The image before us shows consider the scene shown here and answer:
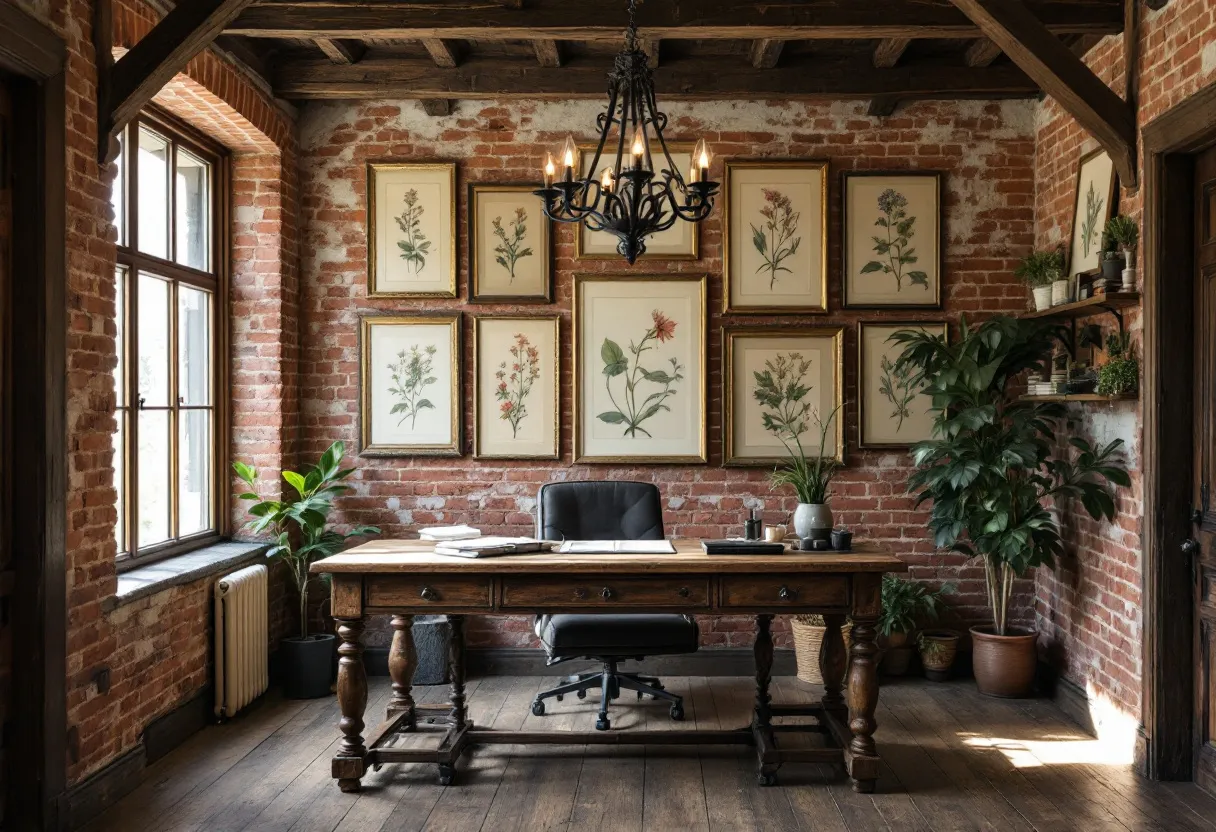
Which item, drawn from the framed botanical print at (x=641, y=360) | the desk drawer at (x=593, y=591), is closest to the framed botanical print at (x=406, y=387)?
the framed botanical print at (x=641, y=360)

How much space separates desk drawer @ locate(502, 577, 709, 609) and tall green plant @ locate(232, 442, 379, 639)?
1708 millimetres

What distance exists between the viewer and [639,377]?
556cm

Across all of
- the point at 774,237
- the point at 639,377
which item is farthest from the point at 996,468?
the point at 639,377

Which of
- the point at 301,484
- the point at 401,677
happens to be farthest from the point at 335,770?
the point at 301,484

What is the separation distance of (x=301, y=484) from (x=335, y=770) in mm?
1727

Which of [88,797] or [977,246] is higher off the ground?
[977,246]

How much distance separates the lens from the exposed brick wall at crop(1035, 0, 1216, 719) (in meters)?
3.91

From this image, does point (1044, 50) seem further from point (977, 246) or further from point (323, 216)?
point (323, 216)

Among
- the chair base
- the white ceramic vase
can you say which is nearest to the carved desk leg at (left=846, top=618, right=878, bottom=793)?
the white ceramic vase

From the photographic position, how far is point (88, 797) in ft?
11.5

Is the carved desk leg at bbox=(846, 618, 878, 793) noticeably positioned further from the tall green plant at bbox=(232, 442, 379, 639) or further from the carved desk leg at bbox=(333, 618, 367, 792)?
the tall green plant at bbox=(232, 442, 379, 639)

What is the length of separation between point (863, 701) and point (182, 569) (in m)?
2.93

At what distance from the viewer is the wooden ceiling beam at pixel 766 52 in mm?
4971

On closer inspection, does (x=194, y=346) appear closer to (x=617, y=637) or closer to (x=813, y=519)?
(x=617, y=637)
